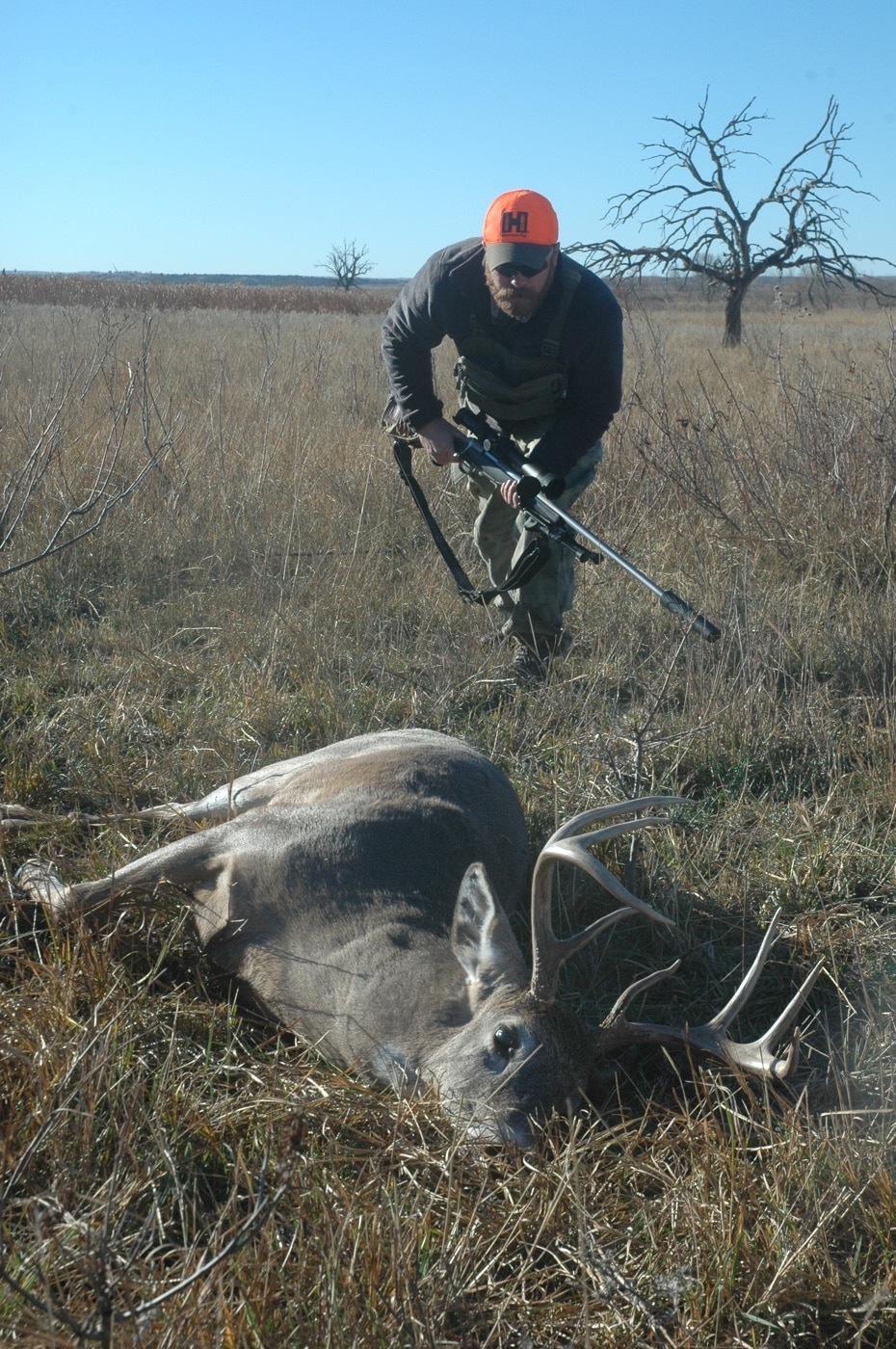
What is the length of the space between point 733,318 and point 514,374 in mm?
19615

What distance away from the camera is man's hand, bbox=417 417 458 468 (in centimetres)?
578

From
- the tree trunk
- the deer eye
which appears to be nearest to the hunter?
the deer eye

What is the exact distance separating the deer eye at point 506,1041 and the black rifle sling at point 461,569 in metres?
3.12

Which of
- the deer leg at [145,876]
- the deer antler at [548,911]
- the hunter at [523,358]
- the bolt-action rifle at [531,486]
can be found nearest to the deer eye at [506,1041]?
the deer antler at [548,911]

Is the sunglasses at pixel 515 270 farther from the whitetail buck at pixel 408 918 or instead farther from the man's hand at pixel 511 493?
the whitetail buck at pixel 408 918

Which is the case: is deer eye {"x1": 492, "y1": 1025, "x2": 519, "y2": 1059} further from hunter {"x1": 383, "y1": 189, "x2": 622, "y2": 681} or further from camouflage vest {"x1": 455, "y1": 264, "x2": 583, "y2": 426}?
camouflage vest {"x1": 455, "y1": 264, "x2": 583, "y2": 426}

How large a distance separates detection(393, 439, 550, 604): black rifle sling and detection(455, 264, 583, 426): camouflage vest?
504 millimetres

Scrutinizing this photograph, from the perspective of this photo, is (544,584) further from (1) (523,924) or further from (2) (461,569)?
(1) (523,924)

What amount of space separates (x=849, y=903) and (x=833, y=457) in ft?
13.0

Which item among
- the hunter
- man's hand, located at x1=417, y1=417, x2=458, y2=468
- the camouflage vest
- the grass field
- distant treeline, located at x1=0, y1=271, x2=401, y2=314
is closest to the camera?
the grass field

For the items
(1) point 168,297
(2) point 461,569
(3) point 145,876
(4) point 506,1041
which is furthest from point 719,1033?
(1) point 168,297

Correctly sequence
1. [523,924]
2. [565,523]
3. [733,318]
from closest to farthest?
[523,924] → [565,523] → [733,318]

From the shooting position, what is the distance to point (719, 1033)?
294 centimetres

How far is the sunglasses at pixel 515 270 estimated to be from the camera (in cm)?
509
